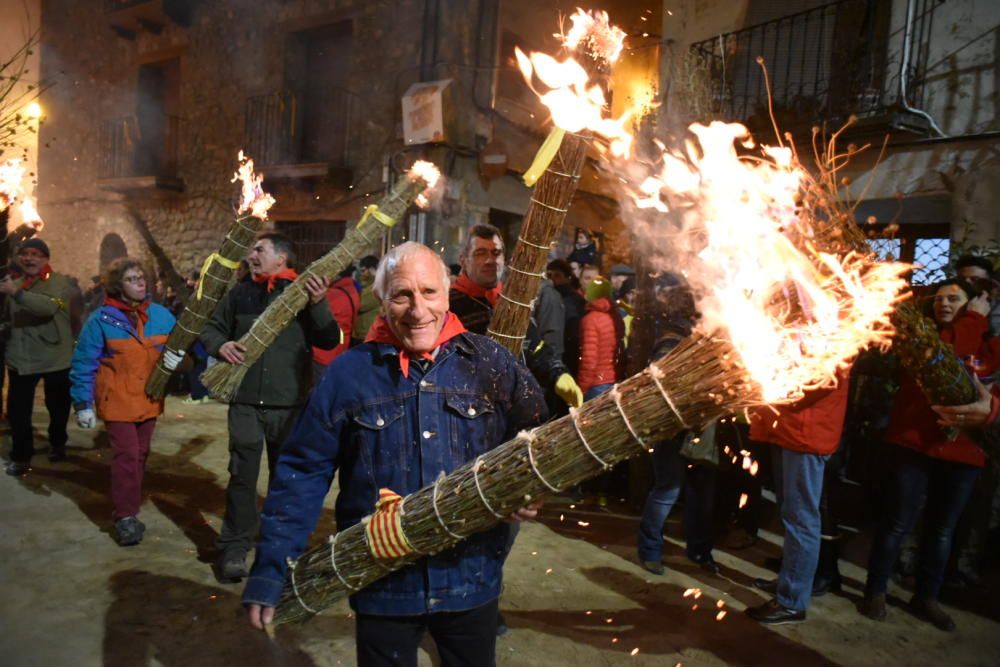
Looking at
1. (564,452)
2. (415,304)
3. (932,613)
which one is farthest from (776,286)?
(932,613)

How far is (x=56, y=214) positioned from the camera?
18.0 m

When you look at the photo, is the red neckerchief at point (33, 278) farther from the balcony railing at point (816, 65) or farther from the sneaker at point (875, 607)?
the balcony railing at point (816, 65)

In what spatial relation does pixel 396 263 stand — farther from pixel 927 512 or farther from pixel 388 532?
pixel 927 512

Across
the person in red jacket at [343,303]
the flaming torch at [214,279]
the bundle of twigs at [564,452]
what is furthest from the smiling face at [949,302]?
the flaming torch at [214,279]

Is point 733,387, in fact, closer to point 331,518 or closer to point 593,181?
point 331,518

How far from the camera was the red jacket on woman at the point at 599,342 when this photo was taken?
5.70m

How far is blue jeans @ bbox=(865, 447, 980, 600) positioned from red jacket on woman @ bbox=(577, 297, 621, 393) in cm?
232

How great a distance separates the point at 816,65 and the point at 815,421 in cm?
600

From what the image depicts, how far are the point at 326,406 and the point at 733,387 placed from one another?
132cm

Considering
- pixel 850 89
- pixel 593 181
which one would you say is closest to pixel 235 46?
pixel 593 181

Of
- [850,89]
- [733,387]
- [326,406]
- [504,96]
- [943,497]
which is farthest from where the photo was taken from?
→ [504,96]

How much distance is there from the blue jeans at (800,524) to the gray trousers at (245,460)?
129 inches

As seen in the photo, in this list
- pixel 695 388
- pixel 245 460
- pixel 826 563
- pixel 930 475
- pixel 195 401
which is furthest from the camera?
pixel 195 401

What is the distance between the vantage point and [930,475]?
412 cm
